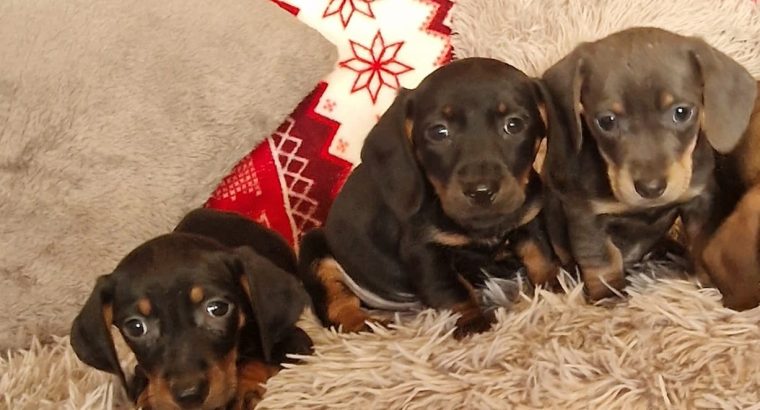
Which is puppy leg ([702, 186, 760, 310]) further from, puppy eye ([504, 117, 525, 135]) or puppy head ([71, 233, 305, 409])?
puppy head ([71, 233, 305, 409])

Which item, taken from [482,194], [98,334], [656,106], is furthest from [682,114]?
[98,334]

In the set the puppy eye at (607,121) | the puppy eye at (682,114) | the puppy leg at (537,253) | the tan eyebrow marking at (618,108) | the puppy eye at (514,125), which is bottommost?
the puppy leg at (537,253)

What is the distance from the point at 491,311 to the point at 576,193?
35cm

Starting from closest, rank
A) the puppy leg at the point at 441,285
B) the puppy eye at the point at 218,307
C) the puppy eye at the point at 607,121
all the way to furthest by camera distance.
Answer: the puppy eye at the point at 607,121, the puppy eye at the point at 218,307, the puppy leg at the point at 441,285

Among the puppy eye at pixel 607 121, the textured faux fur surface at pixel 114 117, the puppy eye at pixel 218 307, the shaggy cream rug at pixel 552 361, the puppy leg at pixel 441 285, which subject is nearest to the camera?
the shaggy cream rug at pixel 552 361

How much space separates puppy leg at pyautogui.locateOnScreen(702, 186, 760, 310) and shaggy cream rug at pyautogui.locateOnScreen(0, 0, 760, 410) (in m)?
0.03

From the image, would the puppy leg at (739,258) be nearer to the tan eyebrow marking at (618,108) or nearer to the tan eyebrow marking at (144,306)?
the tan eyebrow marking at (618,108)

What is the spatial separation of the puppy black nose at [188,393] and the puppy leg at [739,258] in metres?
1.07

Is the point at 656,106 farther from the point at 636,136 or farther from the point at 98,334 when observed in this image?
the point at 98,334

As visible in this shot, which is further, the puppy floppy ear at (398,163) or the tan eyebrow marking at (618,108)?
the puppy floppy ear at (398,163)

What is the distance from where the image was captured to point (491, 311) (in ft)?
7.42

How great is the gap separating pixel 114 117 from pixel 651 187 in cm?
152

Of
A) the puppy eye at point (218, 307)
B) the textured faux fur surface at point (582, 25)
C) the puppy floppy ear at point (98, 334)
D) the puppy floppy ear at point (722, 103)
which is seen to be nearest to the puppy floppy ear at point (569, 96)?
the puppy floppy ear at point (722, 103)

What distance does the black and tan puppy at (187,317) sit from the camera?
200 cm
